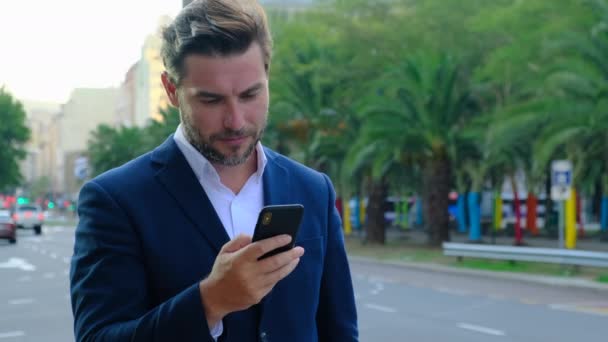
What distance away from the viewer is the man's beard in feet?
7.29

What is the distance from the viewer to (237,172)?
7.92 ft

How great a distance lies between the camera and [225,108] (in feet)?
7.22

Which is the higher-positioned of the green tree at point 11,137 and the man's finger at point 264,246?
the green tree at point 11,137

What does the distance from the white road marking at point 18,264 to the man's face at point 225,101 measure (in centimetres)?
2430

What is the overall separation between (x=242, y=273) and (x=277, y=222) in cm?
13

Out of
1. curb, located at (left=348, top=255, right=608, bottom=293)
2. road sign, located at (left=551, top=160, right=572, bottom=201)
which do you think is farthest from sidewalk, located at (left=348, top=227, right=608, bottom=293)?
road sign, located at (left=551, top=160, right=572, bottom=201)

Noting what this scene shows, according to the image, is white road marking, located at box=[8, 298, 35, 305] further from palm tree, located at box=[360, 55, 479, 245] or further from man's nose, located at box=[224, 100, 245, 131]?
man's nose, located at box=[224, 100, 245, 131]

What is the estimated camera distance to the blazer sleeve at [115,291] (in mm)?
2068

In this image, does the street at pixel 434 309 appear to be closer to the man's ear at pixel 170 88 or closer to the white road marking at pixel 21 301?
the white road marking at pixel 21 301

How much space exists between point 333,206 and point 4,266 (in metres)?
25.6

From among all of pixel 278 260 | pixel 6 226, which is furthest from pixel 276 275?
pixel 6 226

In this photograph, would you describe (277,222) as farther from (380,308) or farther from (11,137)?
(11,137)

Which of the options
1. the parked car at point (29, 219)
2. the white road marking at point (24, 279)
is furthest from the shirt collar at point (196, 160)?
the parked car at point (29, 219)

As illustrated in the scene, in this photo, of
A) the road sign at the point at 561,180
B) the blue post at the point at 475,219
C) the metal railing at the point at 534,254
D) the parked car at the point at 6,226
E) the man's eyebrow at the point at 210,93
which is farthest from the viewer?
the parked car at the point at 6,226
